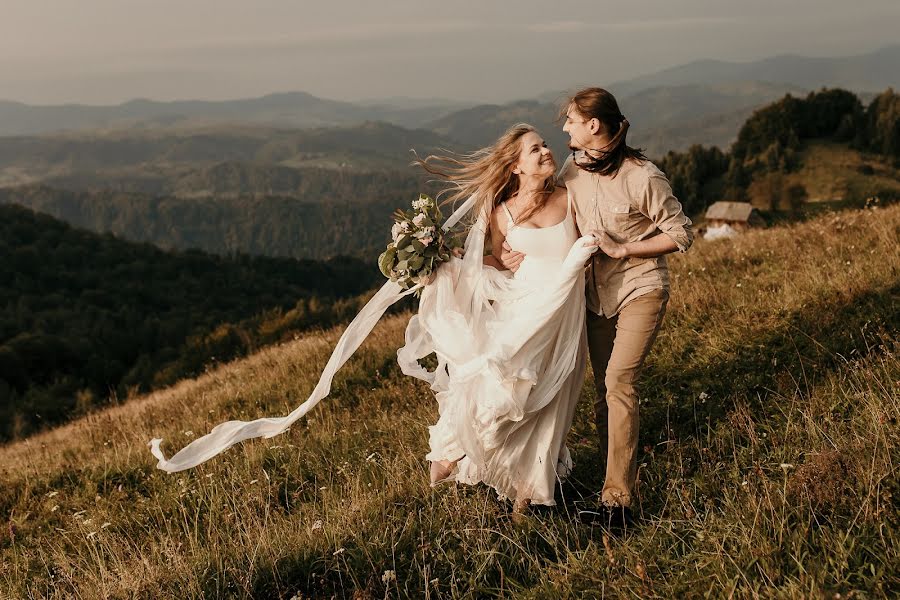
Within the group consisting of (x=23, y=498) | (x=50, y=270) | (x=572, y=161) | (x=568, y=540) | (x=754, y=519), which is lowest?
(x=50, y=270)

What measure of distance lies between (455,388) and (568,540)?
1.23 metres

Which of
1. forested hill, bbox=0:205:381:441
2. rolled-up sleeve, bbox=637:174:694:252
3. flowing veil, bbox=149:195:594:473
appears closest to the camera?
rolled-up sleeve, bbox=637:174:694:252

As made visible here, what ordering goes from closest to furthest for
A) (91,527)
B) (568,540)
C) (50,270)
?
1. (568,540)
2. (91,527)
3. (50,270)

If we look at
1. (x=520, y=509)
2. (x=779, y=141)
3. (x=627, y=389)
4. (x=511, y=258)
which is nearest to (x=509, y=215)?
(x=511, y=258)

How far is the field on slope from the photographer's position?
3.20 m

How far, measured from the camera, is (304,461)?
612cm

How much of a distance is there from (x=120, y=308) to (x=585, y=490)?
74929 mm

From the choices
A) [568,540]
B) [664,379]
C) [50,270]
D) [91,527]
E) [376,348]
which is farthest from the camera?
[50,270]

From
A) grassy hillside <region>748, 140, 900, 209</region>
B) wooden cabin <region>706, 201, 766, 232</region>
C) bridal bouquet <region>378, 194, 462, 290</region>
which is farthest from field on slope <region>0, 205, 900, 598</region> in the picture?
grassy hillside <region>748, 140, 900, 209</region>

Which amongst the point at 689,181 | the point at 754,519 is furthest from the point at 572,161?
the point at 689,181

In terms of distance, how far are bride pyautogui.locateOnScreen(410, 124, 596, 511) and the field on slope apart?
314mm

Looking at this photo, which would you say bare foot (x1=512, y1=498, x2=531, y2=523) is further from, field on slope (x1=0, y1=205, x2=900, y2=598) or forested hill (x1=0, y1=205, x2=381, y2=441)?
forested hill (x1=0, y1=205, x2=381, y2=441)

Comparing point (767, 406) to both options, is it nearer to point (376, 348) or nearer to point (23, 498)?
point (376, 348)

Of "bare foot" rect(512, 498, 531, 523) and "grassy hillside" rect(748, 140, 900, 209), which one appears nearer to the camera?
"bare foot" rect(512, 498, 531, 523)
